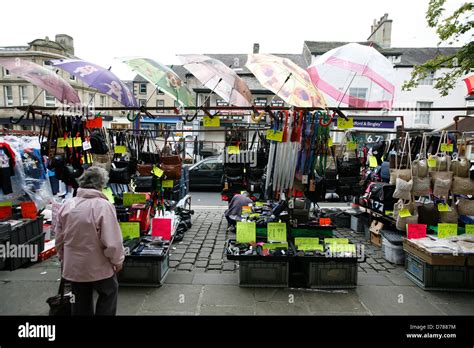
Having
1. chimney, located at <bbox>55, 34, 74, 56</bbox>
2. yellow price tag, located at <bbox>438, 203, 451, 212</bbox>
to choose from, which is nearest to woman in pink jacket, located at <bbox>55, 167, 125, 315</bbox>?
yellow price tag, located at <bbox>438, 203, 451, 212</bbox>

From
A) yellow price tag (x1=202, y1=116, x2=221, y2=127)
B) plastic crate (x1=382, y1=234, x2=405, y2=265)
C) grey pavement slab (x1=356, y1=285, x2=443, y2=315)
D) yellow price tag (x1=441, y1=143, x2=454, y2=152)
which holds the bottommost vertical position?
grey pavement slab (x1=356, y1=285, x2=443, y2=315)

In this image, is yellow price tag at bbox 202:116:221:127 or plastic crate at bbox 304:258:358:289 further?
plastic crate at bbox 304:258:358:289

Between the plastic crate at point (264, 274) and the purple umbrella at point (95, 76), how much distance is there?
10.3 ft

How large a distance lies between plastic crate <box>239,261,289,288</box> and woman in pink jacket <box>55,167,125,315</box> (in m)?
2.01

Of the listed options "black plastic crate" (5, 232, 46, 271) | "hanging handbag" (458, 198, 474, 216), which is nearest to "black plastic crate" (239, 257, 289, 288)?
"hanging handbag" (458, 198, 474, 216)

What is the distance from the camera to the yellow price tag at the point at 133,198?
5.39 metres

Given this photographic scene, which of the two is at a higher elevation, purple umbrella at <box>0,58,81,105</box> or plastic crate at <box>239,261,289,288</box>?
purple umbrella at <box>0,58,81,105</box>

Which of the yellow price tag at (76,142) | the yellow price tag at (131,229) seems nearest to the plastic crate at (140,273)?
the yellow price tag at (131,229)

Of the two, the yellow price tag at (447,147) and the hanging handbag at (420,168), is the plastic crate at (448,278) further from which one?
the yellow price tag at (447,147)

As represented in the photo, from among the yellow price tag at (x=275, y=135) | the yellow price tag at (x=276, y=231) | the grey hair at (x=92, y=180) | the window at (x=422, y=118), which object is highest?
the window at (x=422, y=118)

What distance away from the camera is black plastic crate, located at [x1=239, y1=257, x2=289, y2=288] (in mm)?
4207

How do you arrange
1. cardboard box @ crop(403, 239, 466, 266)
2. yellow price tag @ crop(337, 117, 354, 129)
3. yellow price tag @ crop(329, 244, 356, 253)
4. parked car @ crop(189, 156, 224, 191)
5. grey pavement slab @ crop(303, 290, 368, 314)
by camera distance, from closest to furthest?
1. grey pavement slab @ crop(303, 290, 368, 314)
2. yellow price tag @ crop(337, 117, 354, 129)
3. cardboard box @ crop(403, 239, 466, 266)
4. yellow price tag @ crop(329, 244, 356, 253)
5. parked car @ crop(189, 156, 224, 191)

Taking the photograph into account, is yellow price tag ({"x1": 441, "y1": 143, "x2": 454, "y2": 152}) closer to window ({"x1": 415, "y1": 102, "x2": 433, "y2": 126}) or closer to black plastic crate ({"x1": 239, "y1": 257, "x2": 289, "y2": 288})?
black plastic crate ({"x1": 239, "y1": 257, "x2": 289, "y2": 288})

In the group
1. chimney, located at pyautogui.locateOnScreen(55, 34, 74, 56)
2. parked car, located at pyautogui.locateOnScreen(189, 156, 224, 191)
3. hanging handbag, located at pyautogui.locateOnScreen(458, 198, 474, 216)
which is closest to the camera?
hanging handbag, located at pyautogui.locateOnScreen(458, 198, 474, 216)
